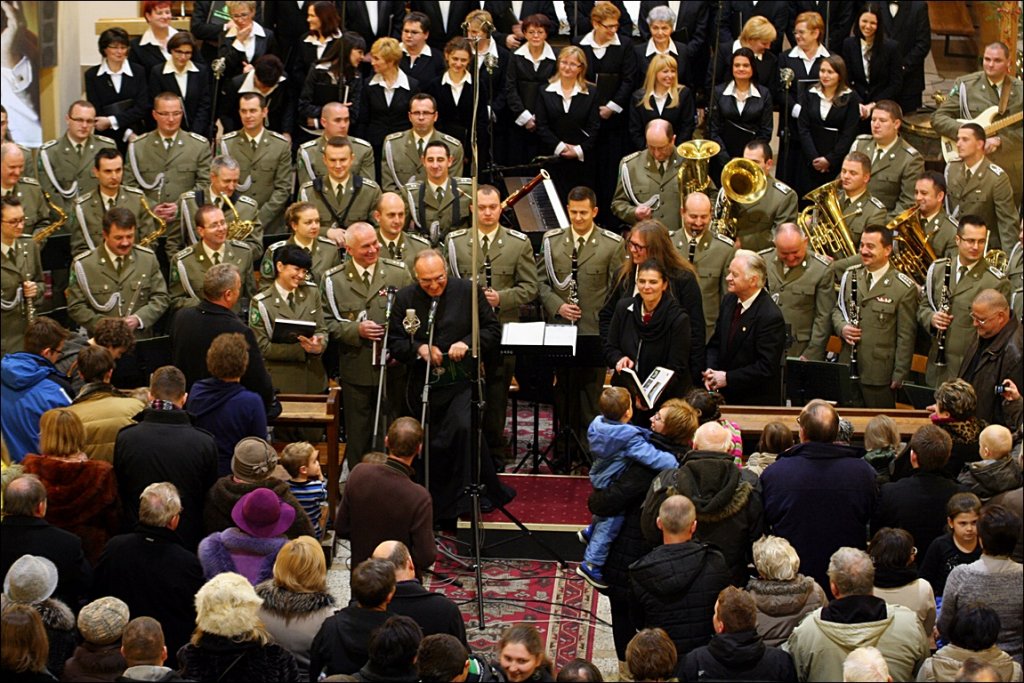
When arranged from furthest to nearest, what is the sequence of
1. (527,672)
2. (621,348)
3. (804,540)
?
(621,348)
(804,540)
(527,672)

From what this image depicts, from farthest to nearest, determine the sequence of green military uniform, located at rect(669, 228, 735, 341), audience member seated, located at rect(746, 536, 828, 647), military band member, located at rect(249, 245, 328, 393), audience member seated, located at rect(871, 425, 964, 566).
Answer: green military uniform, located at rect(669, 228, 735, 341) → military band member, located at rect(249, 245, 328, 393) → audience member seated, located at rect(871, 425, 964, 566) → audience member seated, located at rect(746, 536, 828, 647)

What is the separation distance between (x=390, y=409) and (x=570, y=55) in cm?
335

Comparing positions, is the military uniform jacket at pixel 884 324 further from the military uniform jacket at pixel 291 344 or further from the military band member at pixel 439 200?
the military uniform jacket at pixel 291 344

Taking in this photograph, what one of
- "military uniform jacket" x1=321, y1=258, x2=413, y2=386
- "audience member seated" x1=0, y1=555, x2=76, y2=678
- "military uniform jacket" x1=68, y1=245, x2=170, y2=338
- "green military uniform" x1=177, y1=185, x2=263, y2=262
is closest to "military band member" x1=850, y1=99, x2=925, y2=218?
"military uniform jacket" x1=321, y1=258, x2=413, y2=386

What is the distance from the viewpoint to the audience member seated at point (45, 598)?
557 cm

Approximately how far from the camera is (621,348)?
27.2 feet

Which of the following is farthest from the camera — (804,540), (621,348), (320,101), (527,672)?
(320,101)

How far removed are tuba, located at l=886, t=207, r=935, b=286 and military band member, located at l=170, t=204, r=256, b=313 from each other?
4147mm

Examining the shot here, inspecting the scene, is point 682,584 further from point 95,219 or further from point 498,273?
point 95,219

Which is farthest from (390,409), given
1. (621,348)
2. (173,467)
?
(173,467)

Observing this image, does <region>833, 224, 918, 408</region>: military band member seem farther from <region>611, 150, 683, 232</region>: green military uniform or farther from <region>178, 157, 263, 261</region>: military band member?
<region>178, 157, 263, 261</region>: military band member

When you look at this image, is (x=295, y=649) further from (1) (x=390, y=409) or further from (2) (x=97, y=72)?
(2) (x=97, y=72)

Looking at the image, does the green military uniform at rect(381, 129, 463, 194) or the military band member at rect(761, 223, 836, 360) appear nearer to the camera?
the military band member at rect(761, 223, 836, 360)

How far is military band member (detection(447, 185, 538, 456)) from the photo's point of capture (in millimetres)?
9094
